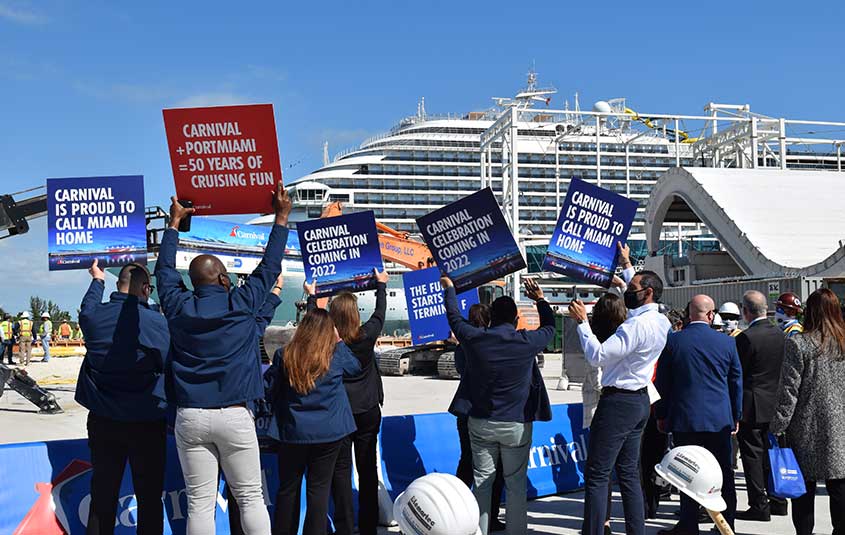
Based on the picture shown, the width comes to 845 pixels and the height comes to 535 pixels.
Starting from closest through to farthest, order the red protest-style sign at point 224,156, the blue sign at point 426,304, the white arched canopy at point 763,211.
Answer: the red protest-style sign at point 224,156, the blue sign at point 426,304, the white arched canopy at point 763,211

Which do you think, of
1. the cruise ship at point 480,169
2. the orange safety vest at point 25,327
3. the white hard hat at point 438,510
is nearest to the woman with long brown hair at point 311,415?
the white hard hat at point 438,510

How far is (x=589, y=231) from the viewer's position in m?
7.18

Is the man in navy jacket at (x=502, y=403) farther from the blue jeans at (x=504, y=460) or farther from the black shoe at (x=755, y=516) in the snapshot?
the black shoe at (x=755, y=516)

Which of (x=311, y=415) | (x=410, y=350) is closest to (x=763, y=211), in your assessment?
(x=410, y=350)

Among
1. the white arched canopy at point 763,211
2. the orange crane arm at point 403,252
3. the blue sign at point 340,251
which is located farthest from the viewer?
the white arched canopy at point 763,211

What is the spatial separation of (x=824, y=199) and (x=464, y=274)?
127 feet

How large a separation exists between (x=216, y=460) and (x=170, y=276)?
1.03 meters

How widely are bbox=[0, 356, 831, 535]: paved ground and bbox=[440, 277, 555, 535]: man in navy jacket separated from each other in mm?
1109

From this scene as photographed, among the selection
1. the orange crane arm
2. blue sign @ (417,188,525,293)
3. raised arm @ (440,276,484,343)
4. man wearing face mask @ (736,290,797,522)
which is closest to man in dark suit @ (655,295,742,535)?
man wearing face mask @ (736,290,797,522)

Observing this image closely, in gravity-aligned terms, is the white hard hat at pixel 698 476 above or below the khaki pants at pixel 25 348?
above

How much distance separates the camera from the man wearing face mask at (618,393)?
17.8 feet

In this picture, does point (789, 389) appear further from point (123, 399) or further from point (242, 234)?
point (242, 234)

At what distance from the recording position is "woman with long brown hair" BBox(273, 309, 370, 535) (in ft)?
16.7

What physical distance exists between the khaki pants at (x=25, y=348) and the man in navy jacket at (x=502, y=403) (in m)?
23.4
